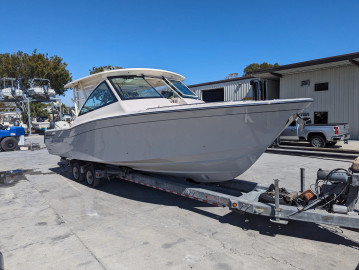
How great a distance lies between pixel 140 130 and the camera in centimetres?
434

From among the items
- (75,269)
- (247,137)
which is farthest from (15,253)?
(247,137)

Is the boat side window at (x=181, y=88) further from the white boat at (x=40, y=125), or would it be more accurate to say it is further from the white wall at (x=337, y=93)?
the white boat at (x=40, y=125)

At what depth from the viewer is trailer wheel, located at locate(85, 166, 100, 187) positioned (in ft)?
19.0

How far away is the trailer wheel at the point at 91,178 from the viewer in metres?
5.79

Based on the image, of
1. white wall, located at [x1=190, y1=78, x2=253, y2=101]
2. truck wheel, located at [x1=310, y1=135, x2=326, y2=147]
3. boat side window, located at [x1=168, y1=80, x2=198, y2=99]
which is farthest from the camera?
white wall, located at [x1=190, y1=78, x2=253, y2=101]

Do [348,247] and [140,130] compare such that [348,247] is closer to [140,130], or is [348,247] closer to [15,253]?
[140,130]

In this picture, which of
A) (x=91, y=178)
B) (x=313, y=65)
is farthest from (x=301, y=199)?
(x=313, y=65)

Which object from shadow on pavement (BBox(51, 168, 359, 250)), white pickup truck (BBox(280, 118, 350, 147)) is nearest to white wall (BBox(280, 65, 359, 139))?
white pickup truck (BBox(280, 118, 350, 147))

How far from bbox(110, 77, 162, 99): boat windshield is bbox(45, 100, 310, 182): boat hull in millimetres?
708

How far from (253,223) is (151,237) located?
5.02ft

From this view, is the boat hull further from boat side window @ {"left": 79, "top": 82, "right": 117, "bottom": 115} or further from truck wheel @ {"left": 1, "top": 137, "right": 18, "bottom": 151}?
truck wheel @ {"left": 1, "top": 137, "right": 18, "bottom": 151}

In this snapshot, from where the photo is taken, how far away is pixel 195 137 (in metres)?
3.95

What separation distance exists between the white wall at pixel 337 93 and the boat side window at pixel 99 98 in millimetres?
13929

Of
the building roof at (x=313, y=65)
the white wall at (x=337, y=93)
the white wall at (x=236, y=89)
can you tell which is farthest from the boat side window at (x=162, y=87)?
the white wall at (x=236, y=89)
